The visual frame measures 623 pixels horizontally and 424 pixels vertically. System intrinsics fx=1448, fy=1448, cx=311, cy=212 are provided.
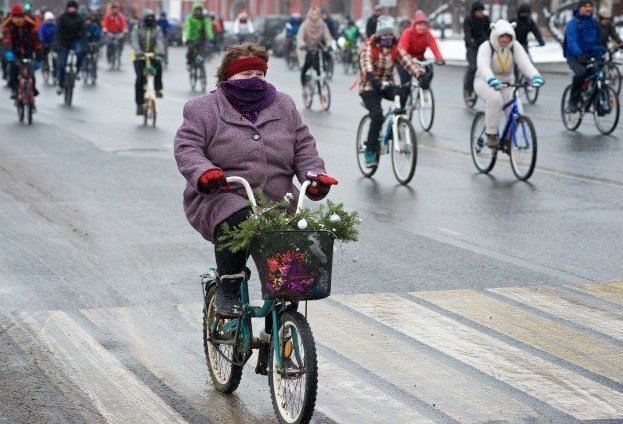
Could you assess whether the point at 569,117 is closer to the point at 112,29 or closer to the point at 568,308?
the point at 568,308

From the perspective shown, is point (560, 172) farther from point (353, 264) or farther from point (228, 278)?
point (228, 278)

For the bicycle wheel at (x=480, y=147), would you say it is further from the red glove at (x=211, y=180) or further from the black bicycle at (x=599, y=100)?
the red glove at (x=211, y=180)

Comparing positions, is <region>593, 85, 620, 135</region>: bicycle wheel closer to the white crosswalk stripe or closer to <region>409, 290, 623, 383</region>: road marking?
the white crosswalk stripe

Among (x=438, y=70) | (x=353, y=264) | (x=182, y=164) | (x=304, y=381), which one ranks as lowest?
(x=438, y=70)

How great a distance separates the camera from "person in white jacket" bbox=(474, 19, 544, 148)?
15.5 m

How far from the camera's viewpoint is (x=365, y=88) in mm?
15570

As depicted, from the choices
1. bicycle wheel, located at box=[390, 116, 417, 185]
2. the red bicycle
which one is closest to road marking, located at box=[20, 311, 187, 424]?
bicycle wheel, located at box=[390, 116, 417, 185]

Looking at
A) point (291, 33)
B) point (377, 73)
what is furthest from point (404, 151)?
point (291, 33)

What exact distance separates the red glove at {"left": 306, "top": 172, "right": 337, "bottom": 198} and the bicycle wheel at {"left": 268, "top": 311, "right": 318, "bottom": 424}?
56 cm

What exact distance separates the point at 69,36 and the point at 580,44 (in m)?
11.0

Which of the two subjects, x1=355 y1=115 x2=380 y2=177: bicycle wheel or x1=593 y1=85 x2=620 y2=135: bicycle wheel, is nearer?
x1=355 y1=115 x2=380 y2=177: bicycle wheel

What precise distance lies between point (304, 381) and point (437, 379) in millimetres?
1292

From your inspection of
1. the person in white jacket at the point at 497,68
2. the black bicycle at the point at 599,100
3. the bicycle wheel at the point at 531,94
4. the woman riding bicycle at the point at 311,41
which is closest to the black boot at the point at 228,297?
the person in white jacket at the point at 497,68

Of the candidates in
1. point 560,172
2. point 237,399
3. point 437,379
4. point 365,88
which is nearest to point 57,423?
point 237,399
